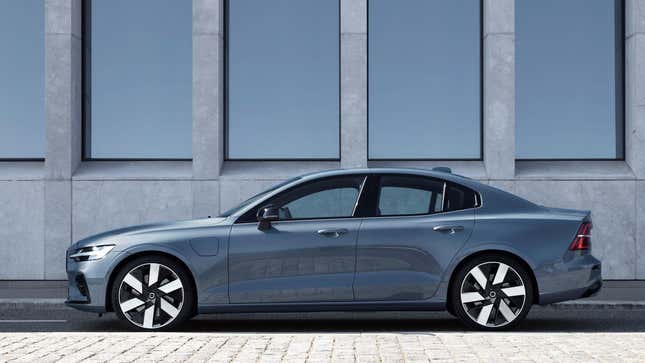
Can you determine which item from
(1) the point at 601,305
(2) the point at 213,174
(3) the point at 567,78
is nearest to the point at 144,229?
(1) the point at 601,305

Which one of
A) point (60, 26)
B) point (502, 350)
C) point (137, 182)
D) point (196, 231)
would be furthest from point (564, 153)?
point (502, 350)

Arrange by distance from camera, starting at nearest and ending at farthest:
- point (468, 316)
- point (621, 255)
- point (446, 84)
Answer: point (468, 316)
point (621, 255)
point (446, 84)

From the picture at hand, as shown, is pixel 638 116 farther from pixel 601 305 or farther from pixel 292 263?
pixel 292 263

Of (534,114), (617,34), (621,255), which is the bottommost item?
(621,255)

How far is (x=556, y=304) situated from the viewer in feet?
38.9

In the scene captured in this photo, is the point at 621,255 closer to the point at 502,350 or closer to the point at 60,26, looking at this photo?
the point at 60,26

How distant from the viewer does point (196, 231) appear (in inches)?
367

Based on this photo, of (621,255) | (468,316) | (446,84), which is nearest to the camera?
(468,316)

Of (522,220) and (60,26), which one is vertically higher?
(60,26)

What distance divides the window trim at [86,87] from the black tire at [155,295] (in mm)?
8626

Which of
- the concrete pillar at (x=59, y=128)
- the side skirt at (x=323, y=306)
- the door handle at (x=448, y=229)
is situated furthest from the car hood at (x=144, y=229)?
the concrete pillar at (x=59, y=128)

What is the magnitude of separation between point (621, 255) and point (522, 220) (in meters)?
8.04

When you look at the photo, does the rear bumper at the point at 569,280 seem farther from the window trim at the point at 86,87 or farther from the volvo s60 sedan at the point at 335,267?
the window trim at the point at 86,87

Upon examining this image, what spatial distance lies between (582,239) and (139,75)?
10500 mm
